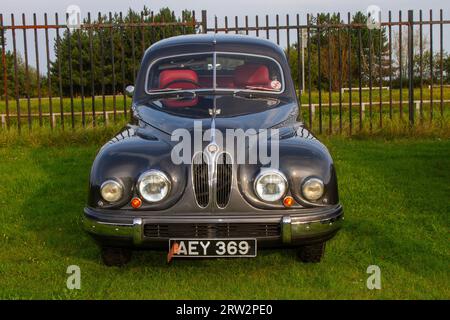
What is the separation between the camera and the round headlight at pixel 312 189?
442 cm

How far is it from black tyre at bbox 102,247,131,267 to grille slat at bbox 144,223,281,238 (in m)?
0.72

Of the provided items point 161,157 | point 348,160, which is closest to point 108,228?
point 161,157

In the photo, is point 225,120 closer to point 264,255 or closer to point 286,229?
point 286,229

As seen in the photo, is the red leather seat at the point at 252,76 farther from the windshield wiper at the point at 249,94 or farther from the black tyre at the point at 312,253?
the black tyre at the point at 312,253

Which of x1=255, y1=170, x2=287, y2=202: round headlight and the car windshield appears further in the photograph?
the car windshield

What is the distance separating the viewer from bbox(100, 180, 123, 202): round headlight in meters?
4.42

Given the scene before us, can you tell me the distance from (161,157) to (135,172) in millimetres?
212

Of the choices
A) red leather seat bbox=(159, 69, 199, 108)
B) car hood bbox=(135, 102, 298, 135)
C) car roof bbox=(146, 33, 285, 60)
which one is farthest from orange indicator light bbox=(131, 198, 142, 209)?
car roof bbox=(146, 33, 285, 60)

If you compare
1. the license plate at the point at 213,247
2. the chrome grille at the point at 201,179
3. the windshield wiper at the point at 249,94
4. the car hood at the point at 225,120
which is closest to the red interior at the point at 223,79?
the windshield wiper at the point at 249,94

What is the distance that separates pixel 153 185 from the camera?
4406 millimetres

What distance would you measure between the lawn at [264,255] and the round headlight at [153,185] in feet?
2.19

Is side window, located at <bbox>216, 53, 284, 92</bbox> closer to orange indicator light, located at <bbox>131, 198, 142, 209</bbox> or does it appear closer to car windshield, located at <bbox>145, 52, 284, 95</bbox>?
car windshield, located at <bbox>145, 52, 284, 95</bbox>

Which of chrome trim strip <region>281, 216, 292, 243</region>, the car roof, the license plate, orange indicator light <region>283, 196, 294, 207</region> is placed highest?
the car roof

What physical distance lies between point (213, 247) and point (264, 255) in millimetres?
1168
